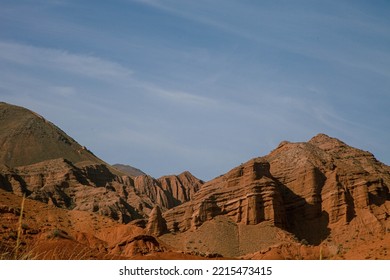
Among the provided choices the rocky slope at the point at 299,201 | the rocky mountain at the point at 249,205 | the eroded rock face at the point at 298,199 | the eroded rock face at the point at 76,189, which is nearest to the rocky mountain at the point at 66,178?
the eroded rock face at the point at 76,189

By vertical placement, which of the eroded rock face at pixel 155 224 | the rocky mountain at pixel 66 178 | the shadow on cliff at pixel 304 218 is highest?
the rocky mountain at pixel 66 178

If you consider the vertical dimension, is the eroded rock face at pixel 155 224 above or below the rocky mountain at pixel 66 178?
below

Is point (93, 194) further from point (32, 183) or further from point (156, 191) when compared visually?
point (156, 191)

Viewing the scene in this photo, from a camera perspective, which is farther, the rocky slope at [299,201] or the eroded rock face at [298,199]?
the eroded rock face at [298,199]

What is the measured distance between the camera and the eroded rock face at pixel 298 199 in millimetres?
90312

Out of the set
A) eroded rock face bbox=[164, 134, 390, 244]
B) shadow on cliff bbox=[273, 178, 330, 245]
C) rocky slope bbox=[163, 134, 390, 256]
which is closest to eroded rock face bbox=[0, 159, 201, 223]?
rocky slope bbox=[163, 134, 390, 256]

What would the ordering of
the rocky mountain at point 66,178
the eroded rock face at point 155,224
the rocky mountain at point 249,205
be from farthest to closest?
the rocky mountain at point 66,178
the eroded rock face at point 155,224
the rocky mountain at point 249,205

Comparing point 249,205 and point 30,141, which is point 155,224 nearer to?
point 249,205

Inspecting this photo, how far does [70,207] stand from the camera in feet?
311

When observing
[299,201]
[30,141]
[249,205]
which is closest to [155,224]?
[249,205]

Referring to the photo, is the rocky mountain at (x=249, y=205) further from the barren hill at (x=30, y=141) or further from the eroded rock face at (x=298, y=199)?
the barren hill at (x=30, y=141)

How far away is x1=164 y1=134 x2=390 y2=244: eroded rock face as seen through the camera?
9031 cm
